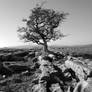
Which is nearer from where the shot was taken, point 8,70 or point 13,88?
point 13,88

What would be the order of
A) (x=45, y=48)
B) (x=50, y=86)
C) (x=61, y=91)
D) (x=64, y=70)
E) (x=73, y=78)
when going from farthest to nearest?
(x=45, y=48)
(x=64, y=70)
(x=73, y=78)
(x=50, y=86)
(x=61, y=91)

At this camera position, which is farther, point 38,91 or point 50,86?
point 50,86

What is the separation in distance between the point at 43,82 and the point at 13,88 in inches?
114

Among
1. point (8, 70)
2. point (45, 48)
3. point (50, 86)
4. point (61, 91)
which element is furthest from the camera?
point (45, 48)

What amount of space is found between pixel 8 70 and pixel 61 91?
384 inches

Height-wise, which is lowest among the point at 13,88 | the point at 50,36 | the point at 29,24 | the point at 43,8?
the point at 13,88

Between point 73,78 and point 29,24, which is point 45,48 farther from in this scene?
point 73,78

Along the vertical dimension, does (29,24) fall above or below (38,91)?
above

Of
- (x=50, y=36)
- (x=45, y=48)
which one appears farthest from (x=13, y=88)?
(x=50, y=36)

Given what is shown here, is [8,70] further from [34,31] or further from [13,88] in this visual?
[34,31]

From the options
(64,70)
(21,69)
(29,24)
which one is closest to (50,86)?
(64,70)

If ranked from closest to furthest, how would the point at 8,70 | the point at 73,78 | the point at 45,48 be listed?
the point at 73,78
the point at 8,70
the point at 45,48

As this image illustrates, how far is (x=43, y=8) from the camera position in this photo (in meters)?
39.8

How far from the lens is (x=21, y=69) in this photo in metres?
17.7
